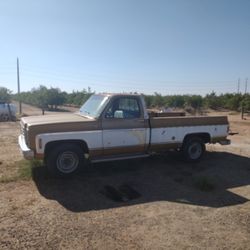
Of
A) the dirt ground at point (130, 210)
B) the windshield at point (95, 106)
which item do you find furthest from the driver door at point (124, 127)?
the dirt ground at point (130, 210)

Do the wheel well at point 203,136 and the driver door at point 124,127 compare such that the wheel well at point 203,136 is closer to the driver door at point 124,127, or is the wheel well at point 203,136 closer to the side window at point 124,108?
the driver door at point 124,127

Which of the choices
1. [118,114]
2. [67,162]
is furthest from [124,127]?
[67,162]

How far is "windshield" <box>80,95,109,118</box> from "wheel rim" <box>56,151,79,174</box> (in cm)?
112

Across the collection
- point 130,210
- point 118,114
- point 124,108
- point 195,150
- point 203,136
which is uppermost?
point 124,108

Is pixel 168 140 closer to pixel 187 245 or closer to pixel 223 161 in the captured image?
pixel 223 161

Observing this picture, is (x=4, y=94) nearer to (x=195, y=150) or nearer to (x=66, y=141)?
(x=195, y=150)

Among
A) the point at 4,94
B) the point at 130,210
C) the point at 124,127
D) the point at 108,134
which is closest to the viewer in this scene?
the point at 130,210

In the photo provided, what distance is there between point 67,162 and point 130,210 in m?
2.28

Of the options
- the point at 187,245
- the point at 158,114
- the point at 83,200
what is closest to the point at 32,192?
the point at 83,200

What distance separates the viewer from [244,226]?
Result: 5.08 metres

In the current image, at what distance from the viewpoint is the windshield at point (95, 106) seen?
25.5 feet

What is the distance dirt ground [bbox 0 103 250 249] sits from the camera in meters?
4.51

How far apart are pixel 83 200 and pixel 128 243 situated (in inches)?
70.9

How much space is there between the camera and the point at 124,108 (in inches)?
319
